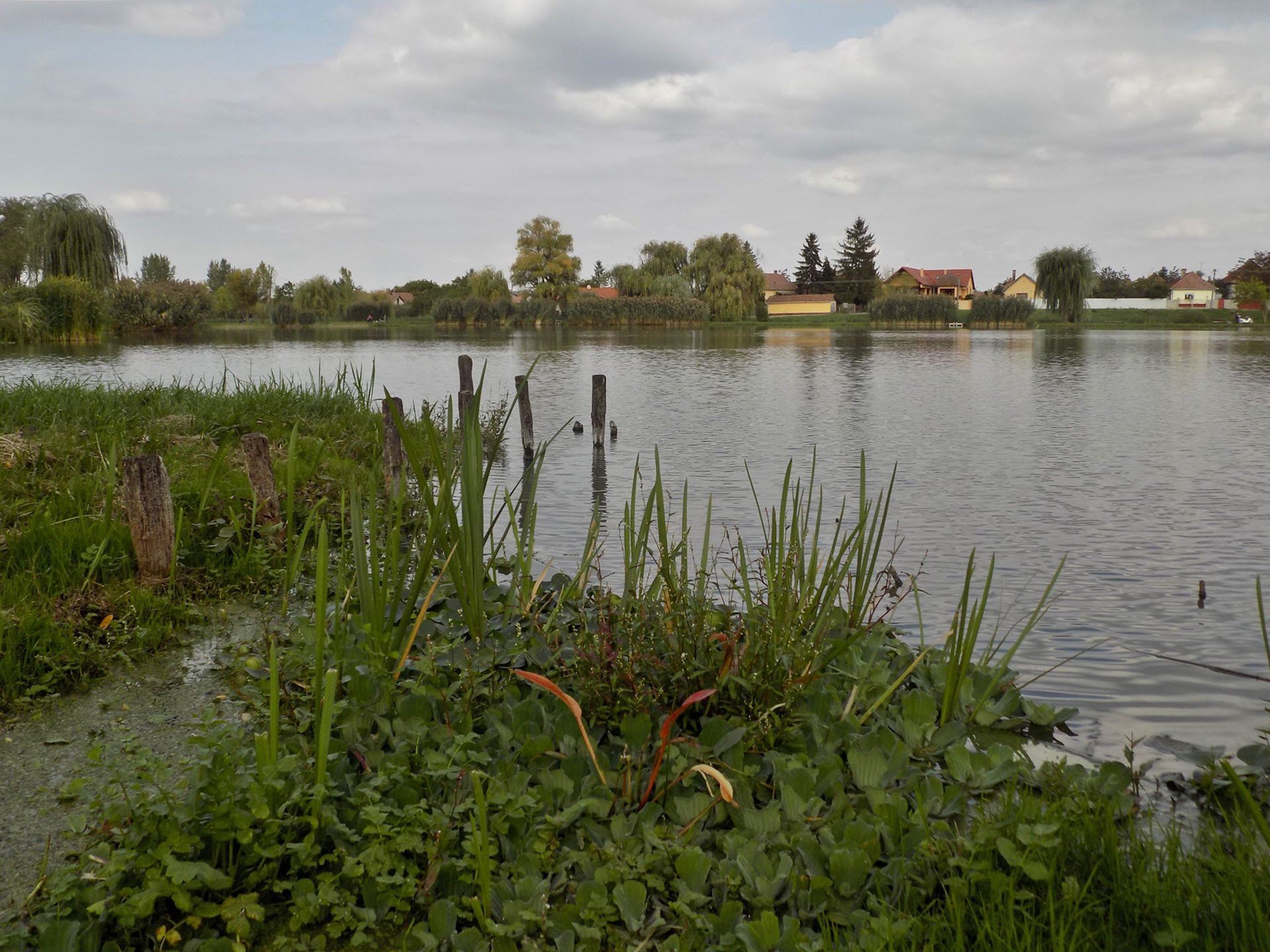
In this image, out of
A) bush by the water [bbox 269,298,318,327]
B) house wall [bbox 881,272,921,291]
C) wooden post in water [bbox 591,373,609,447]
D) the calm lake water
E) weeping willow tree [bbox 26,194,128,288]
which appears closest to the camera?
the calm lake water

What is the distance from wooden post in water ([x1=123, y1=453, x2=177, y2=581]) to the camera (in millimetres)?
4996

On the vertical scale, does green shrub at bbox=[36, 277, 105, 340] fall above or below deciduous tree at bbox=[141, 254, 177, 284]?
below

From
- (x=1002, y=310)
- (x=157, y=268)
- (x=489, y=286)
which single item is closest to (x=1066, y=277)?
(x=1002, y=310)

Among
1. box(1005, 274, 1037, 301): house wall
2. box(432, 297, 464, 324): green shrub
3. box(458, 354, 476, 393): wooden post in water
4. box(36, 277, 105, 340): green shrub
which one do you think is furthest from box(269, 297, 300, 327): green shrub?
box(458, 354, 476, 393): wooden post in water

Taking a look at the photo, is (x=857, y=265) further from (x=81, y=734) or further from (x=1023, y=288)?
(x=81, y=734)

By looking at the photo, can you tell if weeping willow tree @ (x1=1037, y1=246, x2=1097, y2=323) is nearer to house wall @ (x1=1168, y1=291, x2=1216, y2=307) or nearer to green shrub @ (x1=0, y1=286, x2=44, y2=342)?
house wall @ (x1=1168, y1=291, x2=1216, y2=307)

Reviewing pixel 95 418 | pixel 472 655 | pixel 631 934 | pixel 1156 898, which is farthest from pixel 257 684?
pixel 95 418

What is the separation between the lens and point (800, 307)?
95.0 metres

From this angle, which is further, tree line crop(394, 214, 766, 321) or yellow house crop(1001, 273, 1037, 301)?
yellow house crop(1001, 273, 1037, 301)

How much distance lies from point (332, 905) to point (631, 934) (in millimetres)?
812

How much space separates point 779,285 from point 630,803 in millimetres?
113389

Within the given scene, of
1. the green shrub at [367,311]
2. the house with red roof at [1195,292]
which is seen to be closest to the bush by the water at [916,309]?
the house with red roof at [1195,292]

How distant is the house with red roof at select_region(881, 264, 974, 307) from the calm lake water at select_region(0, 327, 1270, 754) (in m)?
64.6

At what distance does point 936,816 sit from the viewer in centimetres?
310
